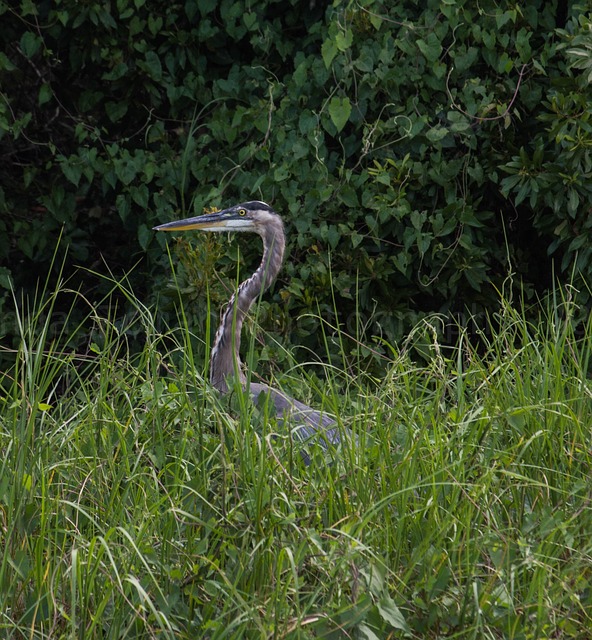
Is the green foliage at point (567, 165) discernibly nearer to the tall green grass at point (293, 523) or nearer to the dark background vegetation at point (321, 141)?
the dark background vegetation at point (321, 141)

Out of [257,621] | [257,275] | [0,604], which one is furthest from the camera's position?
[257,275]

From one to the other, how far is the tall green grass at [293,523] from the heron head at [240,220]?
4.81 feet

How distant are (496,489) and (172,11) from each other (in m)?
3.52

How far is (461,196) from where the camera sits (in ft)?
16.8

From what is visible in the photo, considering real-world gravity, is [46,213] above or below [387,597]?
below

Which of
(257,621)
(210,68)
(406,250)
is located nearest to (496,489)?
(257,621)

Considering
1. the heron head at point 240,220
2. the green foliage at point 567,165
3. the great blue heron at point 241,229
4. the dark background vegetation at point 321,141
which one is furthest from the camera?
the dark background vegetation at point 321,141

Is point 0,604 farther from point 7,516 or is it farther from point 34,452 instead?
point 34,452

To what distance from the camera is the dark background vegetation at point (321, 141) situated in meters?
4.89

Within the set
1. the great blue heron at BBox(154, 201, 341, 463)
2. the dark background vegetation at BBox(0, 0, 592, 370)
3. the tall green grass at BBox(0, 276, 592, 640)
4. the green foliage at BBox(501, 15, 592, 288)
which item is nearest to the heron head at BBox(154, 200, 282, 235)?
the great blue heron at BBox(154, 201, 341, 463)

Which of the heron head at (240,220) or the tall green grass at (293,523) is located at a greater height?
the tall green grass at (293,523)

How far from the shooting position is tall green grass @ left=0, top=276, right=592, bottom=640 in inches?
95.0

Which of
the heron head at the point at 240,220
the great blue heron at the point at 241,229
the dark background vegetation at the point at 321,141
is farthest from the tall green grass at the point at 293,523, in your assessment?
the dark background vegetation at the point at 321,141

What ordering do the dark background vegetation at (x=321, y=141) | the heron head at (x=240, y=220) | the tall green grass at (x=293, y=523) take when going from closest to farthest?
the tall green grass at (x=293, y=523)
the heron head at (x=240, y=220)
the dark background vegetation at (x=321, y=141)
